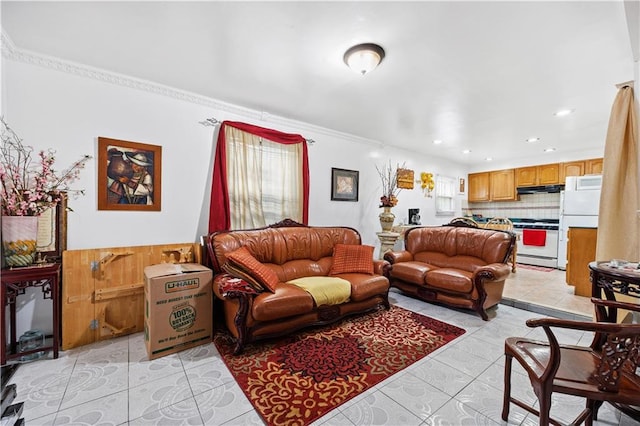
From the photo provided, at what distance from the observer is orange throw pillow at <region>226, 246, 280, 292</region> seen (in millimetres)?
2492

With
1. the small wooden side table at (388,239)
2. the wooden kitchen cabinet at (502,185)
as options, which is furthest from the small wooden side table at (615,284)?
the wooden kitchen cabinet at (502,185)

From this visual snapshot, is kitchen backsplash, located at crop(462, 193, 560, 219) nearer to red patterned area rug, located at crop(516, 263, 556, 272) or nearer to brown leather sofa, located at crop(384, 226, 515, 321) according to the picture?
red patterned area rug, located at crop(516, 263, 556, 272)

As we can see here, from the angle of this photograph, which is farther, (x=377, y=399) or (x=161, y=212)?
(x=161, y=212)

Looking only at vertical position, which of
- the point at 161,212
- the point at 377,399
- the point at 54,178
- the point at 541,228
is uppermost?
the point at 54,178

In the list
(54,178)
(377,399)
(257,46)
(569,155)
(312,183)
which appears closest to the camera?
(377,399)

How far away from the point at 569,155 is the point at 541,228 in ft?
5.65

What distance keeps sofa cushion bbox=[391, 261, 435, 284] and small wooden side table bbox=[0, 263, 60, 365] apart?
145 inches

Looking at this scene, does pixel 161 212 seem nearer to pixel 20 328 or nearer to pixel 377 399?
pixel 20 328

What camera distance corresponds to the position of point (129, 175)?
273 cm

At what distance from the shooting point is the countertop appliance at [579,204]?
4773 mm

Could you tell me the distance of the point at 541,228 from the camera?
5.80m

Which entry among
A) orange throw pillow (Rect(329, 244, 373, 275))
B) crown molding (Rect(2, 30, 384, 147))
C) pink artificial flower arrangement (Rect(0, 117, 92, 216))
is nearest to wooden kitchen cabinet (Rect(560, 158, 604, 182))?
orange throw pillow (Rect(329, 244, 373, 275))

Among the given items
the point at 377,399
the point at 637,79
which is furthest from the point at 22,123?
the point at 637,79

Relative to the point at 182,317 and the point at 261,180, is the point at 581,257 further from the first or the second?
Result: the point at 182,317
